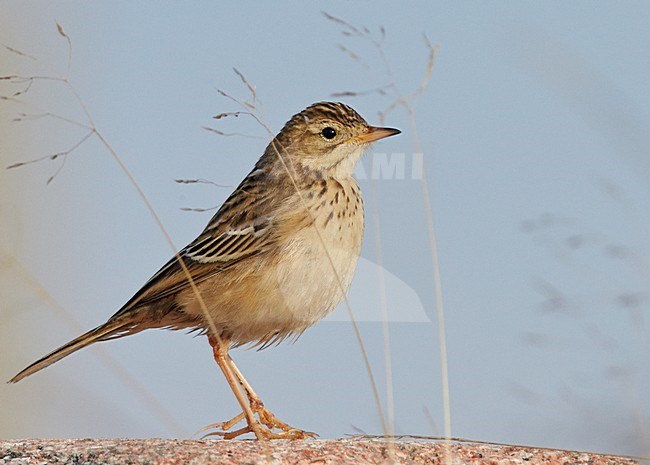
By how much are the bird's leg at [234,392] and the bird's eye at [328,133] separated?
1.79 meters

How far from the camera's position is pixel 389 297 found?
5859 mm

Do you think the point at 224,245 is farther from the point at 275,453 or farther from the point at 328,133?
the point at 275,453

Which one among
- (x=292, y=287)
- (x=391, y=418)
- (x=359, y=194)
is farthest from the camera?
(x=359, y=194)

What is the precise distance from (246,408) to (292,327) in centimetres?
65

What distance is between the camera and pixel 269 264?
5.88 m

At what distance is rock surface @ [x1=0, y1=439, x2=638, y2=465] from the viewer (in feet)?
14.9

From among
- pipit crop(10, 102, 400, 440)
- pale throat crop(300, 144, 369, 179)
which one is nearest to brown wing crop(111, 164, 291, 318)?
pipit crop(10, 102, 400, 440)

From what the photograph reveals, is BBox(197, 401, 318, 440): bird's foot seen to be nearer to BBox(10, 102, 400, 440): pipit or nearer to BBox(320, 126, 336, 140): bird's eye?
BBox(10, 102, 400, 440): pipit

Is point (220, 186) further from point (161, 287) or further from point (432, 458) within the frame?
point (432, 458)

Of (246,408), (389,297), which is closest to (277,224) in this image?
(389,297)

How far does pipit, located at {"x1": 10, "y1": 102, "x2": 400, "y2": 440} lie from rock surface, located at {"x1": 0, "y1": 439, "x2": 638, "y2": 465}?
874 millimetres

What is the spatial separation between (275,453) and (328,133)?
9.35 feet

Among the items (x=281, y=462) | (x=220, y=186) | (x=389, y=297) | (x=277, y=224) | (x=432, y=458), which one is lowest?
(x=432, y=458)

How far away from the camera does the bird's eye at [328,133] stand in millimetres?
6637
